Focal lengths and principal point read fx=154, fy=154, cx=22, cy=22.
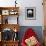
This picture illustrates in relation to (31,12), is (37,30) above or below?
below

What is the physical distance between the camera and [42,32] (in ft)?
19.5

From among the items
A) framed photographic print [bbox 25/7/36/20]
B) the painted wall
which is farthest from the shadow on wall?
framed photographic print [bbox 25/7/36/20]

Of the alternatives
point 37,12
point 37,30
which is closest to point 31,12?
point 37,12

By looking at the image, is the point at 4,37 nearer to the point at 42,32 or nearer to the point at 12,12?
the point at 12,12

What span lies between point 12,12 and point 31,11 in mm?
746

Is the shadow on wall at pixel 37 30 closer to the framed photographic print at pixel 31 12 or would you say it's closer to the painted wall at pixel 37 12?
the painted wall at pixel 37 12

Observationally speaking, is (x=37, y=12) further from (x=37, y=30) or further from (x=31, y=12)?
(x=37, y=30)

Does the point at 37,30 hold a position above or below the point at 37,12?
below

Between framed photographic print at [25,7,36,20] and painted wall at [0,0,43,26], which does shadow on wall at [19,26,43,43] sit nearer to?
painted wall at [0,0,43,26]

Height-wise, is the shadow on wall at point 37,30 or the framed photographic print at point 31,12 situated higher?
the framed photographic print at point 31,12

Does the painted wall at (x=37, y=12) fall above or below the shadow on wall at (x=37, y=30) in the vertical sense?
above

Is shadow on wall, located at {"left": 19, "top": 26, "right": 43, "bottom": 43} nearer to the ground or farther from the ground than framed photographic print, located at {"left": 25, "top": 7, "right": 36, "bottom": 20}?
nearer to the ground

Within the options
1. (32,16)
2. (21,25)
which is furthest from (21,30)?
(32,16)

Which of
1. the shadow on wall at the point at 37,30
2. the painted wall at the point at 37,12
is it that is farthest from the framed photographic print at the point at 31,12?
the shadow on wall at the point at 37,30
